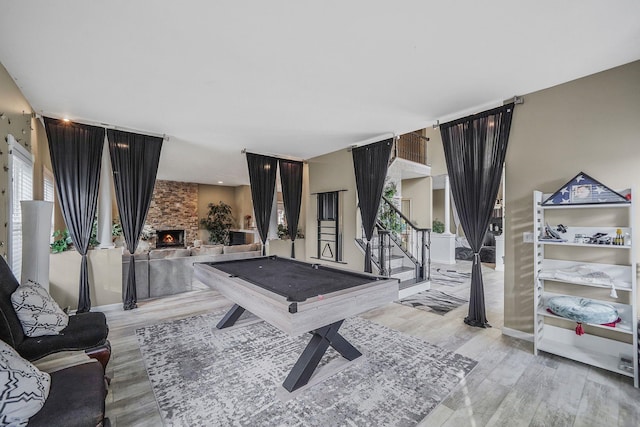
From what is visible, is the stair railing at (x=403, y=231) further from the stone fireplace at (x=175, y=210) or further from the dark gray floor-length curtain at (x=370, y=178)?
the stone fireplace at (x=175, y=210)

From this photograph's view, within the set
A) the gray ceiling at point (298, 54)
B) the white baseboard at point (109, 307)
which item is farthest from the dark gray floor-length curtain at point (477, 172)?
the white baseboard at point (109, 307)

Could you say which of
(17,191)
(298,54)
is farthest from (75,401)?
(17,191)

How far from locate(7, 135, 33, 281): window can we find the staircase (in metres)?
4.95

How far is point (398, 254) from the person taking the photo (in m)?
6.30

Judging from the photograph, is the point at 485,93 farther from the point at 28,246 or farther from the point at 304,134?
the point at 28,246

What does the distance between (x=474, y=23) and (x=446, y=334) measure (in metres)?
3.20

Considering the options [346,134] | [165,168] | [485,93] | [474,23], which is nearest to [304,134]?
[346,134]

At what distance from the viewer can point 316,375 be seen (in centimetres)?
246

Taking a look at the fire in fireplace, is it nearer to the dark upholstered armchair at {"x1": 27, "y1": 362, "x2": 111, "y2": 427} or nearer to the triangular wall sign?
the dark upholstered armchair at {"x1": 27, "y1": 362, "x2": 111, "y2": 427}

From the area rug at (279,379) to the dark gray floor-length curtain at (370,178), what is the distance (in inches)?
85.6

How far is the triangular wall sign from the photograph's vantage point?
2.56m

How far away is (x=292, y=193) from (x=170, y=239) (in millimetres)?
5904

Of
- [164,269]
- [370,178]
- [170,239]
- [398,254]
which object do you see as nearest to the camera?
[164,269]

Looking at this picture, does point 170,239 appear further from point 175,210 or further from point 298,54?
point 298,54
